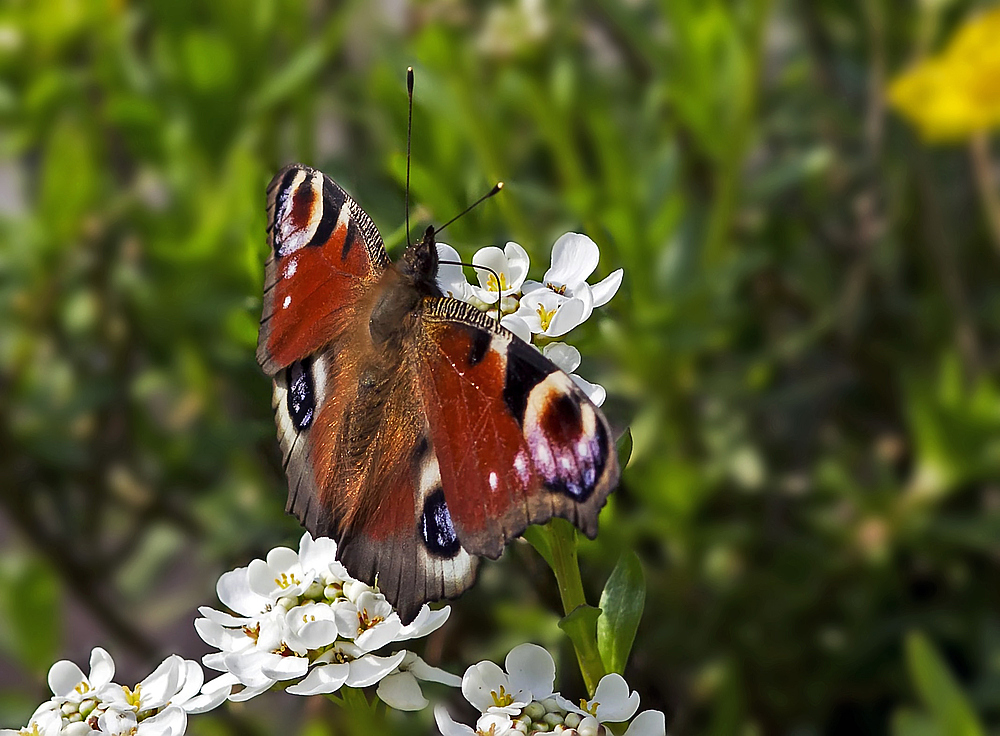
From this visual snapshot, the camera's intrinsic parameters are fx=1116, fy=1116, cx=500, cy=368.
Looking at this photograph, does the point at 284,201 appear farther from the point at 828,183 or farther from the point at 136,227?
the point at 828,183

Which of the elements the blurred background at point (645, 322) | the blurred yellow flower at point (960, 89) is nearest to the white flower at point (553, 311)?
the blurred background at point (645, 322)

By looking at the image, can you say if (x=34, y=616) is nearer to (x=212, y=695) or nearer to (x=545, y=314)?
(x=212, y=695)

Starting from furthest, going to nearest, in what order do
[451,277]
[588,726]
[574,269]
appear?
[451,277] < [574,269] < [588,726]

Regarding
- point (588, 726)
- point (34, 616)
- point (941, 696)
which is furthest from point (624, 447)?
point (34, 616)

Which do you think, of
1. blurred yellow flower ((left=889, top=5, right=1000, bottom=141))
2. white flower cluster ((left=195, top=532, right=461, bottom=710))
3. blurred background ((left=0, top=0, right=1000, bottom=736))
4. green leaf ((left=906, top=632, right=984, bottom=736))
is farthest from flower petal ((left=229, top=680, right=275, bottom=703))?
blurred yellow flower ((left=889, top=5, right=1000, bottom=141))

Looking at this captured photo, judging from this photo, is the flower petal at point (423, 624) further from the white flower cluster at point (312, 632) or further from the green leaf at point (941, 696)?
the green leaf at point (941, 696)

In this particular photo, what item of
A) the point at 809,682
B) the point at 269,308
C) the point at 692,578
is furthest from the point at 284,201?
the point at 809,682
